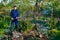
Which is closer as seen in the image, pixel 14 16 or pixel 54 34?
pixel 14 16

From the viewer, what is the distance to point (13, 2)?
11641 mm

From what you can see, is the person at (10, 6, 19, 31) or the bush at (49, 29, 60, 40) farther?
the bush at (49, 29, 60, 40)

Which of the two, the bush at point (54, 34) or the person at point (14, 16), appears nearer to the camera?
the person at point (14, 16)

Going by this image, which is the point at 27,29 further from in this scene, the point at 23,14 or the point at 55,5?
the point at 55,5

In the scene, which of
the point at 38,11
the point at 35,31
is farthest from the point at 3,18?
the point at 35,31

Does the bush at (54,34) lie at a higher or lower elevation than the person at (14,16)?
lower

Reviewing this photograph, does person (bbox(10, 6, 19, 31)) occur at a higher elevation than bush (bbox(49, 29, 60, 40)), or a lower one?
higher

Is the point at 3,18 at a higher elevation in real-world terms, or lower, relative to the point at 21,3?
lower

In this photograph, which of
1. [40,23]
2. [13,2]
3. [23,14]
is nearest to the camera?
[40,23]

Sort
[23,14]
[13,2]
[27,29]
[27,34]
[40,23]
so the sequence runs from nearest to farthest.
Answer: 1. [27,34]
2. [27,29]
3. [40,23]
4. [23,14]
5. [13,2]

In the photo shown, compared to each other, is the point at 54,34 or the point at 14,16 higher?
the point at 14,16

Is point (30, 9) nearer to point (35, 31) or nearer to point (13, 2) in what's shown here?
point (13, 2)

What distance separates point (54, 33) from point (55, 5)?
2.58 metres

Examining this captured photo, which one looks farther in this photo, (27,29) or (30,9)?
(30,9)
